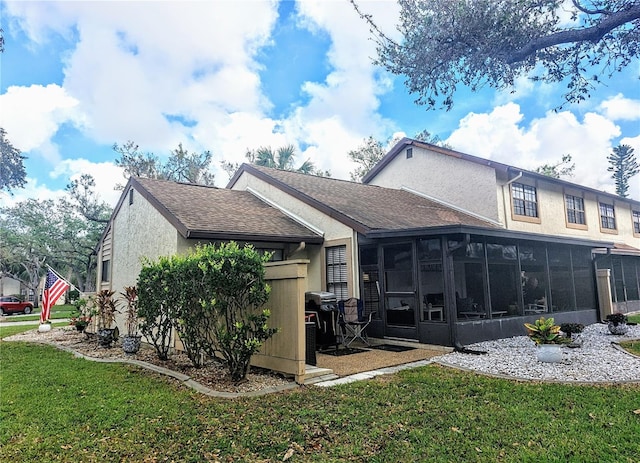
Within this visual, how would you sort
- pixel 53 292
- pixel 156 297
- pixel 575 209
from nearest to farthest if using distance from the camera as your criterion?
1. pixel 156 297
2. pixel 53 292
3. pixel 575 209

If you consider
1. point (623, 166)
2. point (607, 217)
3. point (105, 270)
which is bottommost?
point (105, 270)

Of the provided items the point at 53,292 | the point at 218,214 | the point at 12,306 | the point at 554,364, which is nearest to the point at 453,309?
the point at 554,364

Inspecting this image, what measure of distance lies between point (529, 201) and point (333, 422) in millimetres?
13459

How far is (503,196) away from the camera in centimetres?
1398

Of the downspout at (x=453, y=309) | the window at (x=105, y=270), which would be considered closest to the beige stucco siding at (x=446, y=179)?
the downspout at (x=453, y=309)

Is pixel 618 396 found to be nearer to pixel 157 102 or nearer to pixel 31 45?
pixel 31 45

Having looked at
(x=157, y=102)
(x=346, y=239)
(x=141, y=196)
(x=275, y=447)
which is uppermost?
(x=157, y=102)

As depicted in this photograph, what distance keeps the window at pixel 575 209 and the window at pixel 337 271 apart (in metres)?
11.2

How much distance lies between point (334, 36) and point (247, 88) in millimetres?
4895

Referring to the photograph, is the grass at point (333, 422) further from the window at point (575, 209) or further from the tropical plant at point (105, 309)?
the window at point (575, 209)

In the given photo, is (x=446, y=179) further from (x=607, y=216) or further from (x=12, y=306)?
(x=12, y=306)

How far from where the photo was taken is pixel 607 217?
60.9 ft

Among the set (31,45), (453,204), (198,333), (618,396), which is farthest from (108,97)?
(618,396)

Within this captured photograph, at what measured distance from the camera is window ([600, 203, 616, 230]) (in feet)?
59.8
